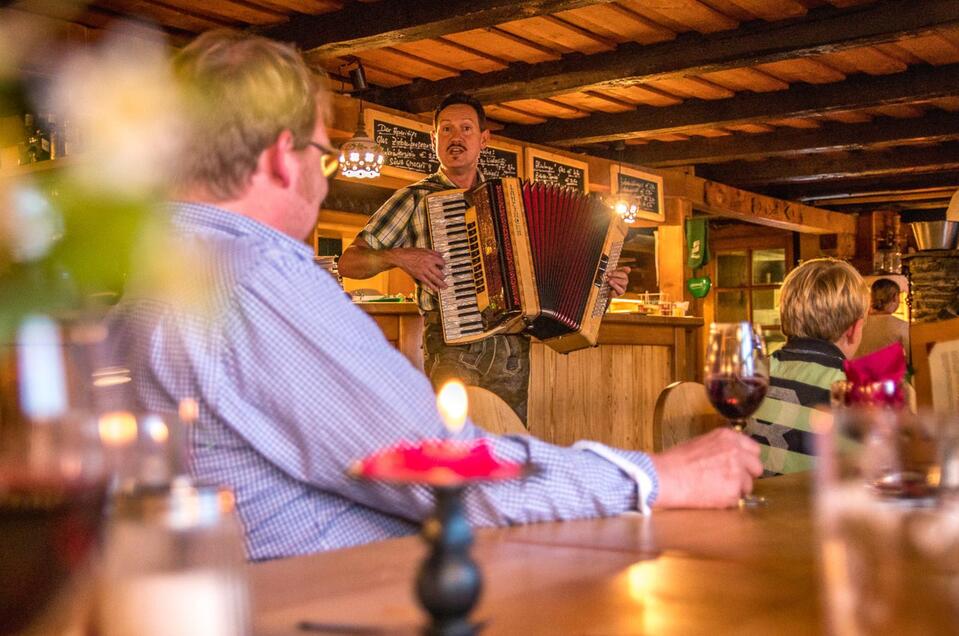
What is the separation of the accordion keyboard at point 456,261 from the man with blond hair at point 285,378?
218 centimetres

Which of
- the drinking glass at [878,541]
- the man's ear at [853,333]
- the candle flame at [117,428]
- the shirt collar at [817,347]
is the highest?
the candle flame at [117,428]

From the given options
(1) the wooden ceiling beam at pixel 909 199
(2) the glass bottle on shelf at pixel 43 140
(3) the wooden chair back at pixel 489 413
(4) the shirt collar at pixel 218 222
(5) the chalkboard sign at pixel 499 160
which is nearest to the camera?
(4) the shirt collar at pixel 218 222

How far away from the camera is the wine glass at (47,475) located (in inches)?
18.1

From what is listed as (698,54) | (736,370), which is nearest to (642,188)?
(698,54)

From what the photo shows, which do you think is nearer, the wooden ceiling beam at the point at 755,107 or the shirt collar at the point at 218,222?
the shirt collar at the point at 218,222

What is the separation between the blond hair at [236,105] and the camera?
4.25ft

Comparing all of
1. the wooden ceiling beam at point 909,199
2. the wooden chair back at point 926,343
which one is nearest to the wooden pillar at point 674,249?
the wooden ceiling beam at point 909,199

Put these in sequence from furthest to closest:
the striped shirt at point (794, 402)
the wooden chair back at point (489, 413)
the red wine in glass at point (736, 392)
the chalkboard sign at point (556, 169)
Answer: the chalkboard sign at point (556, 169)
the striped shirt at point (794, 402)
the wooden chair back at point (489, 413)
the red wine in glass at point (736, 392)

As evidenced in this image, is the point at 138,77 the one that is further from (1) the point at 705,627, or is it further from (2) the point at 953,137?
(2) the point at 953,137

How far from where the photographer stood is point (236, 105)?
1299 millimetres

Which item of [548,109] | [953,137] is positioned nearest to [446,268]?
[548,109]

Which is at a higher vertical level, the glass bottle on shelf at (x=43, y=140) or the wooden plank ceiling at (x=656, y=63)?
the wooden plank ceiling at (x=656, y=63)

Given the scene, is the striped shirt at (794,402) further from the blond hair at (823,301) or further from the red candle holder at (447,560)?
the red candle holder at (447,560)

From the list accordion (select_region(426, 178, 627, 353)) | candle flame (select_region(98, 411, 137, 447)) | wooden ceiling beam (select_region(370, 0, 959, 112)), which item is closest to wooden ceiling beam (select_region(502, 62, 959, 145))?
wooden ceiling beam (select_region(370, 0, 959, 112))
